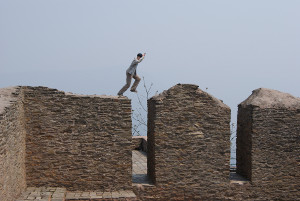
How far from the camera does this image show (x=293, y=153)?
1023cm

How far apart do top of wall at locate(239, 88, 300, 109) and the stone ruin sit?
0.03m

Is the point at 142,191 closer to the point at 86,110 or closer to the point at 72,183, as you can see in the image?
the point at 72,183

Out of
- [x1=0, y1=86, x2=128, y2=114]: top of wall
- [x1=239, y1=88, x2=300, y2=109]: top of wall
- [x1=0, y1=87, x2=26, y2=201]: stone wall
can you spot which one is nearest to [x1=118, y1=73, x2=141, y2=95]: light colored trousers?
[x1=0, y1=86, x2=128, y2=114]: top of wall

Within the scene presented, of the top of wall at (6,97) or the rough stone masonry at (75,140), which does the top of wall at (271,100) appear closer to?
the rough stone masonry at (75,140)

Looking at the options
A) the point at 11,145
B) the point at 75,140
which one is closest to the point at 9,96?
the point at 11,145

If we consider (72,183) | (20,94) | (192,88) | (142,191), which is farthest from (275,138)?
(20,94)

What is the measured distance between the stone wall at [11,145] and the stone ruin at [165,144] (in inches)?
3.1

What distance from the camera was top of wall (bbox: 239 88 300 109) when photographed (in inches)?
400

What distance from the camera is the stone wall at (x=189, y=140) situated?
9703 millimetres

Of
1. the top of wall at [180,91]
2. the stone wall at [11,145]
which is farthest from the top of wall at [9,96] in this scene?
the top of wall at [180,91]

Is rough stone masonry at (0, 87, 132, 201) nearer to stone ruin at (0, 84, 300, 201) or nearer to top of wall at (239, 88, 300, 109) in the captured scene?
A: stone ruin at (0, 84, 300, 201)

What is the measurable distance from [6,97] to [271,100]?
6.60 metres

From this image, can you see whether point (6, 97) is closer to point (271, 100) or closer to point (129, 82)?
point (129, 82)

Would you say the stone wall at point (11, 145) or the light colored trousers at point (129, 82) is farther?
the light colored trousers at point (129, 82)
